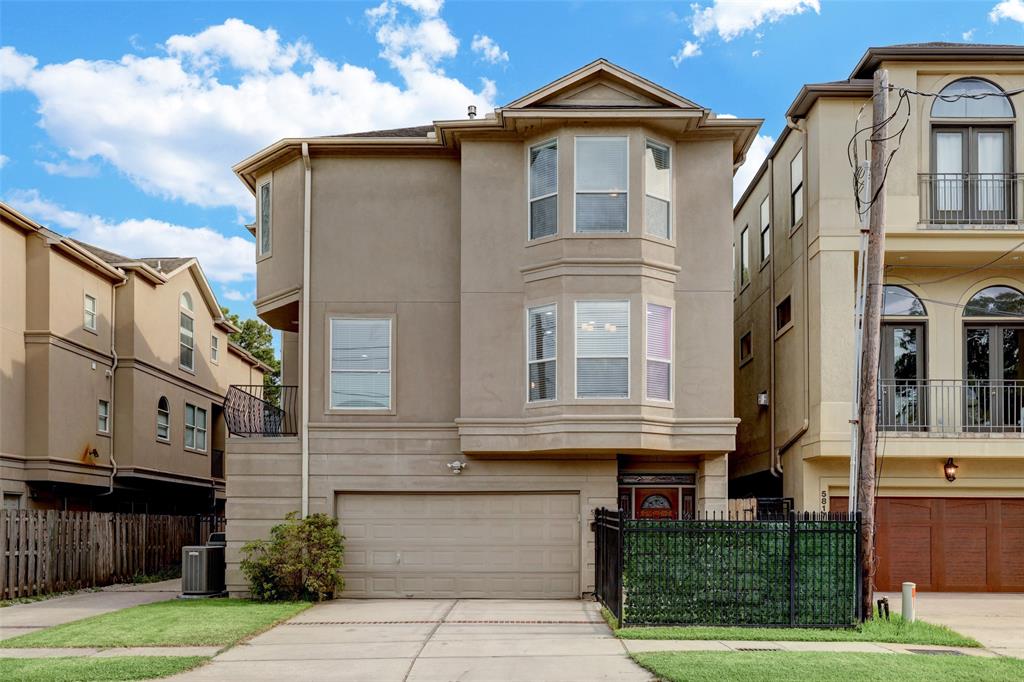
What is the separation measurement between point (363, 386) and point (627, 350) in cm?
475

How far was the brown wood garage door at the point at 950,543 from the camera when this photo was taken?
1966 cm

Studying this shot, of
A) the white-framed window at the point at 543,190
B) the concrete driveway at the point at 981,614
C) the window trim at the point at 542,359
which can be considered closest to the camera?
the concrete driveway at the point at 981,614

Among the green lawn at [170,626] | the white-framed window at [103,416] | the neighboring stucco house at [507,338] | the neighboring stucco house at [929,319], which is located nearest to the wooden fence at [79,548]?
the white-framed window at [103,416]

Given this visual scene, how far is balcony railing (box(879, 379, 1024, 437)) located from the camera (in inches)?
776

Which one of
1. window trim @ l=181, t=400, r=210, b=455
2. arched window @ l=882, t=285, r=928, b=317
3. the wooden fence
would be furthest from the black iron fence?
window trim @ l=181, t=400, r=210, b=455

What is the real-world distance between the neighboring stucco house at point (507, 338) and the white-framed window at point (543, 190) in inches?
1.6

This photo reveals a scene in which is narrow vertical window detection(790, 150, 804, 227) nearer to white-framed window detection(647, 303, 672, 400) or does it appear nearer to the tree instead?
white-framed window detection(647, 303, 672, 400)

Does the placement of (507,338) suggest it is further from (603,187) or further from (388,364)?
(603,187)

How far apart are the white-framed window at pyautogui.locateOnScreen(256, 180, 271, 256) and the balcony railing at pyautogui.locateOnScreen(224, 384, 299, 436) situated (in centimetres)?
270

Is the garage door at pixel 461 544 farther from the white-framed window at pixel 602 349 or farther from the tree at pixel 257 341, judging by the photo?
the tree at pixel 257 341

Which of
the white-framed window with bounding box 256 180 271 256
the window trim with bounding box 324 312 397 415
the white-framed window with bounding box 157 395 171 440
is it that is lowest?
the white-framed window with bounding box 157 395 171 440

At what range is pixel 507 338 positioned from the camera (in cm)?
1844

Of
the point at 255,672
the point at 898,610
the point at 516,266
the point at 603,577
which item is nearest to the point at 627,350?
the point at 516,266

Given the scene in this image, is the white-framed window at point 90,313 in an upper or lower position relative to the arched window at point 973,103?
lower
